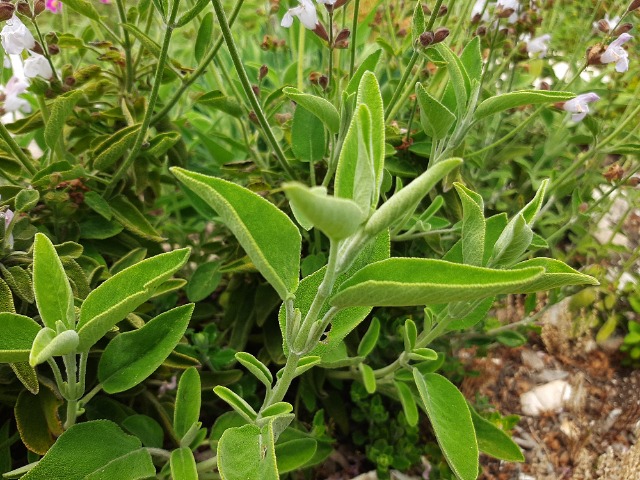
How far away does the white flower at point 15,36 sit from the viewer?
0.86 metres

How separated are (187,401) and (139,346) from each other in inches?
4.6

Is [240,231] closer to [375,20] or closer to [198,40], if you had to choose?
[198,40]

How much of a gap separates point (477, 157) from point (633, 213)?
142 centimetres

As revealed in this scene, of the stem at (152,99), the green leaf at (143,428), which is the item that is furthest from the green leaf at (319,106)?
the green leaf at (143,428)

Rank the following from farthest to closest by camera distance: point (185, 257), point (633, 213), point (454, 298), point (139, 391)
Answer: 1. point (633, 213)
2. point (139, 391)
3. point (185, 257)
4. point (454, 298)

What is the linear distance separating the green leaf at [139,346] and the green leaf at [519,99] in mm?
477

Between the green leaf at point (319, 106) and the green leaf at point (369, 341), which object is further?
the green leaf at point (369, 341)

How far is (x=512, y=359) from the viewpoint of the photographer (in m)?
1.71

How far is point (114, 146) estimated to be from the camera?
3.10ft

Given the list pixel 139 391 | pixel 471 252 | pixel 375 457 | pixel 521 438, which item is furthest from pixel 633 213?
pixel 139 391

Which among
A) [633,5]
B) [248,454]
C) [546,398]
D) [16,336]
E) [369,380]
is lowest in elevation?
[546,398]

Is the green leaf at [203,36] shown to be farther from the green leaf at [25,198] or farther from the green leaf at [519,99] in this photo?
the green leaf at [519,99]

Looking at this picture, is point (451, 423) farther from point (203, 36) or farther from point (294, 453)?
point (203, 36)

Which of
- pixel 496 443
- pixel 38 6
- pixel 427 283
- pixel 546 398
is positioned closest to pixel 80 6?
pixel 38 6
